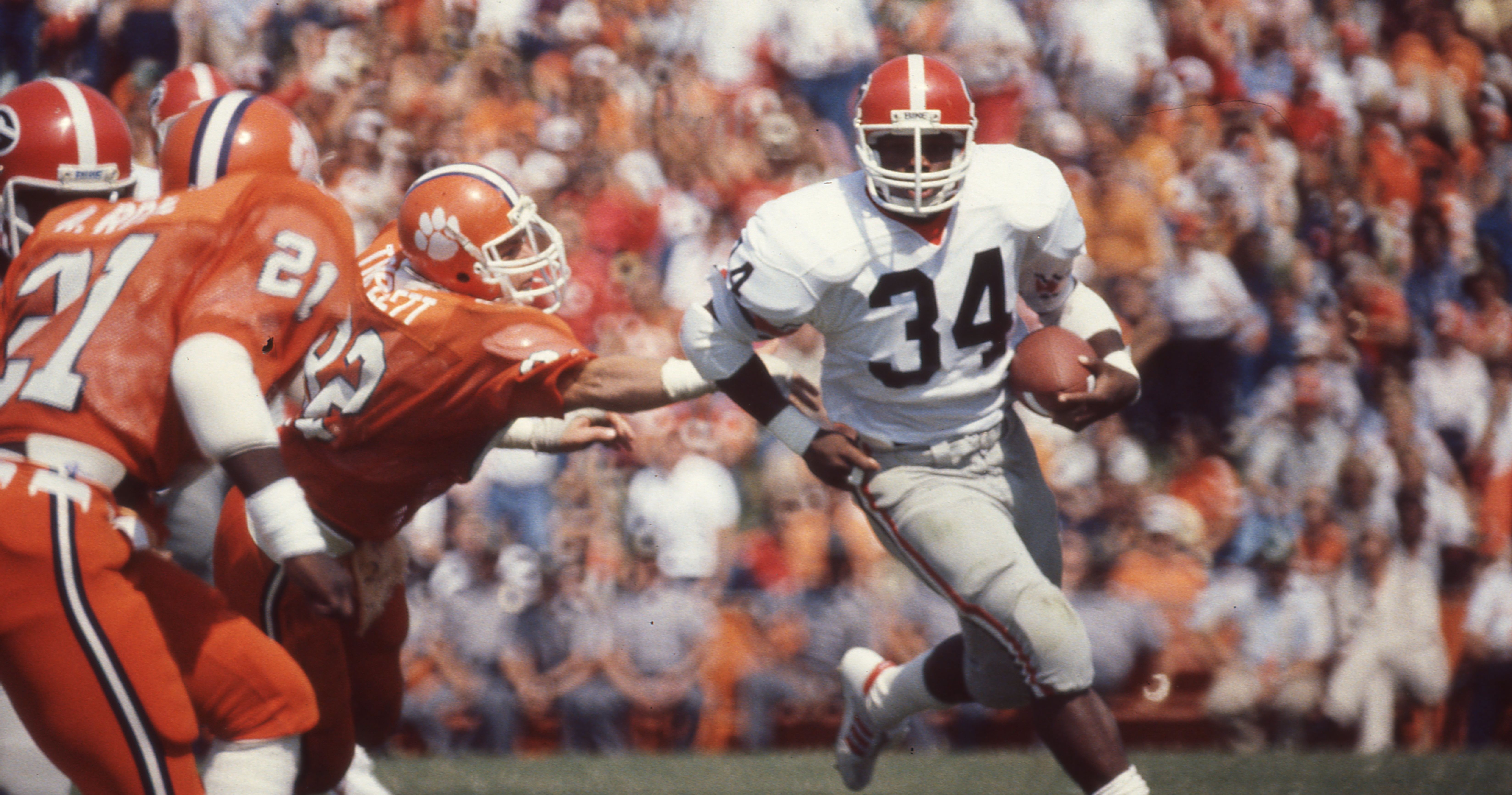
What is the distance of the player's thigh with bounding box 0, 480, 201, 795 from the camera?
240cm

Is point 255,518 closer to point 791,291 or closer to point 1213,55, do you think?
point 791,291

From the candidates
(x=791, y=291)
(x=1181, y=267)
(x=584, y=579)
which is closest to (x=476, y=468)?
(x=791, y=291)

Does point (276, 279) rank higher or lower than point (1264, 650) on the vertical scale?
higher

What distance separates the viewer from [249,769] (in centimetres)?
254

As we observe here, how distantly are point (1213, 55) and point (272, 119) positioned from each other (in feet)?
17.1

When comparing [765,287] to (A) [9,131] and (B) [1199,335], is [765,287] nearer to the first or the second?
(A) [9,131]

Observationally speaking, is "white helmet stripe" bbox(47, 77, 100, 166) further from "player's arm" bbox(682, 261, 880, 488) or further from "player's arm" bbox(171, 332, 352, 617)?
"player's arm" bbox(682, 261, 880, 488)

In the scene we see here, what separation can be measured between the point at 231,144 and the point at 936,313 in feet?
4.97

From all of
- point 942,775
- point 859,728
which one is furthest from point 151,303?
point 942,775

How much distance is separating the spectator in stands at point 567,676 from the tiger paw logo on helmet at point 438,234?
9.22 feet

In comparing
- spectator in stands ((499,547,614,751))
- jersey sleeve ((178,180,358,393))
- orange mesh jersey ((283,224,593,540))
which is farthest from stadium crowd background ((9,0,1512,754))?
jersey sleeve ((178,180,358,393))

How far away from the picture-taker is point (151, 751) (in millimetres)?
2443

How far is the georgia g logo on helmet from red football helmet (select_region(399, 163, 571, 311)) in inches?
30.9

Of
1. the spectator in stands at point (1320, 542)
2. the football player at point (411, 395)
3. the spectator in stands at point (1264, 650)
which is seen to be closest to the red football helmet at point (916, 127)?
the football player at point (411, 395)
